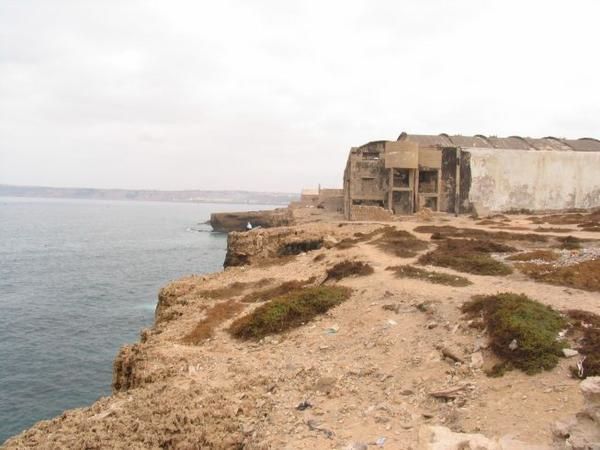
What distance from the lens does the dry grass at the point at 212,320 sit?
50.0 ft

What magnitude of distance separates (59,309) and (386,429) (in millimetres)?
31474

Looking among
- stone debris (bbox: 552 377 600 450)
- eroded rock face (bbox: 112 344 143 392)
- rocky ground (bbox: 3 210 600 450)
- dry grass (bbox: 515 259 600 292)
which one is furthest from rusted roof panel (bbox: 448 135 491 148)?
stone debris (bbox: 552 377 600 450)

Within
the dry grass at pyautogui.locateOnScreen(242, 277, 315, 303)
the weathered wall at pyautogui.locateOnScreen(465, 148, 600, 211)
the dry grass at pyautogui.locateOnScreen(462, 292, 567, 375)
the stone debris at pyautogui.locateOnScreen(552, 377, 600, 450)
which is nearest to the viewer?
the stone debris at pyautogui.locateOnScreen(552, 377, 600, 450)

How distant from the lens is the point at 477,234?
2811 cm

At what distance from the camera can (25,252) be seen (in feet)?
207

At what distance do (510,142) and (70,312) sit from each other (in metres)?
48.4

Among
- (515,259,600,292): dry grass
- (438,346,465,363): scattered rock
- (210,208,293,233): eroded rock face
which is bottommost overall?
(210,208,293,233): eroded rock face

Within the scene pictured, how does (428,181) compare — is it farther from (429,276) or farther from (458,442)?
(458,442)

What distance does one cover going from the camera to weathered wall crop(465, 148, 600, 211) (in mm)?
45656

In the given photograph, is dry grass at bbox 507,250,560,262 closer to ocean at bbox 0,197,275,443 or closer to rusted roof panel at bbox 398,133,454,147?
ocean at bbox 0,197,275,443

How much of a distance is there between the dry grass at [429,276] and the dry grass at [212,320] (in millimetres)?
5904

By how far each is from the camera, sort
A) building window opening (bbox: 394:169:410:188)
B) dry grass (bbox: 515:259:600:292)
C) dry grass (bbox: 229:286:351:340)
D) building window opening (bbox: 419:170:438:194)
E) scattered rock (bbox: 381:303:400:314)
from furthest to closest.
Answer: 1. building window opening (bbox: 419:170:438:194)
2. building window opening (bbox: 394:169:410:188)
3. dry grass (bbox: 515:259:600:292)
4. dry grass (bbox: 229:286:351:340)
5. scattered rock (bbox: 381:303:400:314)

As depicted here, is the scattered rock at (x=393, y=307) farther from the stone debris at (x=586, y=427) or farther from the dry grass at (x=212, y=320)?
the stone debris at (x=586, y=427)

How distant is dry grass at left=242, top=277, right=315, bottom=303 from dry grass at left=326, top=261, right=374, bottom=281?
39.5 inches
